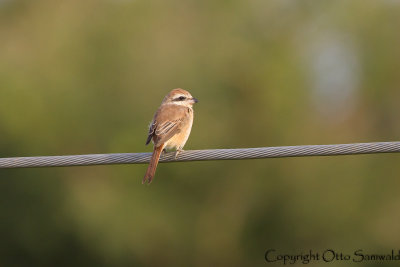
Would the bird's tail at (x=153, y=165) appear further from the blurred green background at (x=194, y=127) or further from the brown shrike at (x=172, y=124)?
the blurred green background at (x=194, y=127)

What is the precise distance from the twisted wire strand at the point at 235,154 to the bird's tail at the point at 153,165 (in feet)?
2.15

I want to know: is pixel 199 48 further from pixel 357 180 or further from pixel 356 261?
pixel 356 261

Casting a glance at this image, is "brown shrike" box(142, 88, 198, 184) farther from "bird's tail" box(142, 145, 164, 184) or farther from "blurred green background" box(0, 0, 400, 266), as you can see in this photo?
"blurred green background" box(0, 0, 400, 266)

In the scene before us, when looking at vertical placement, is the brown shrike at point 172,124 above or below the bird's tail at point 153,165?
above

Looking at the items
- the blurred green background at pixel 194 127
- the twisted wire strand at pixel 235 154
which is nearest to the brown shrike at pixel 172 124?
the twisted wire strand at pixel 235 154

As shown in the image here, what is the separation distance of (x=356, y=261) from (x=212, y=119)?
15.6ft

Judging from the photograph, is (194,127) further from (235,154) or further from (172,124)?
(235,154)

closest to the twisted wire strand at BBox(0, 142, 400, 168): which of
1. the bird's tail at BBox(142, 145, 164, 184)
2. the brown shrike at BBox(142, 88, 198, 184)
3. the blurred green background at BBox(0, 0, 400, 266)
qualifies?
the bird's tail at BBox(142, 145, 164, 184)

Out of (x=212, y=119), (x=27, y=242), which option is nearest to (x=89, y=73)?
(x=212, y=119)

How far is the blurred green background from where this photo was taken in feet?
Result: 47.5

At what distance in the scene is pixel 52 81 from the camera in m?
14.9

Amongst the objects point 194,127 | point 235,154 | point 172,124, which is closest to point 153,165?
point 172,124

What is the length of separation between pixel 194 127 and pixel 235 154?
9.23 meters

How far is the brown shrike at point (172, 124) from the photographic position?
694 centimetres
